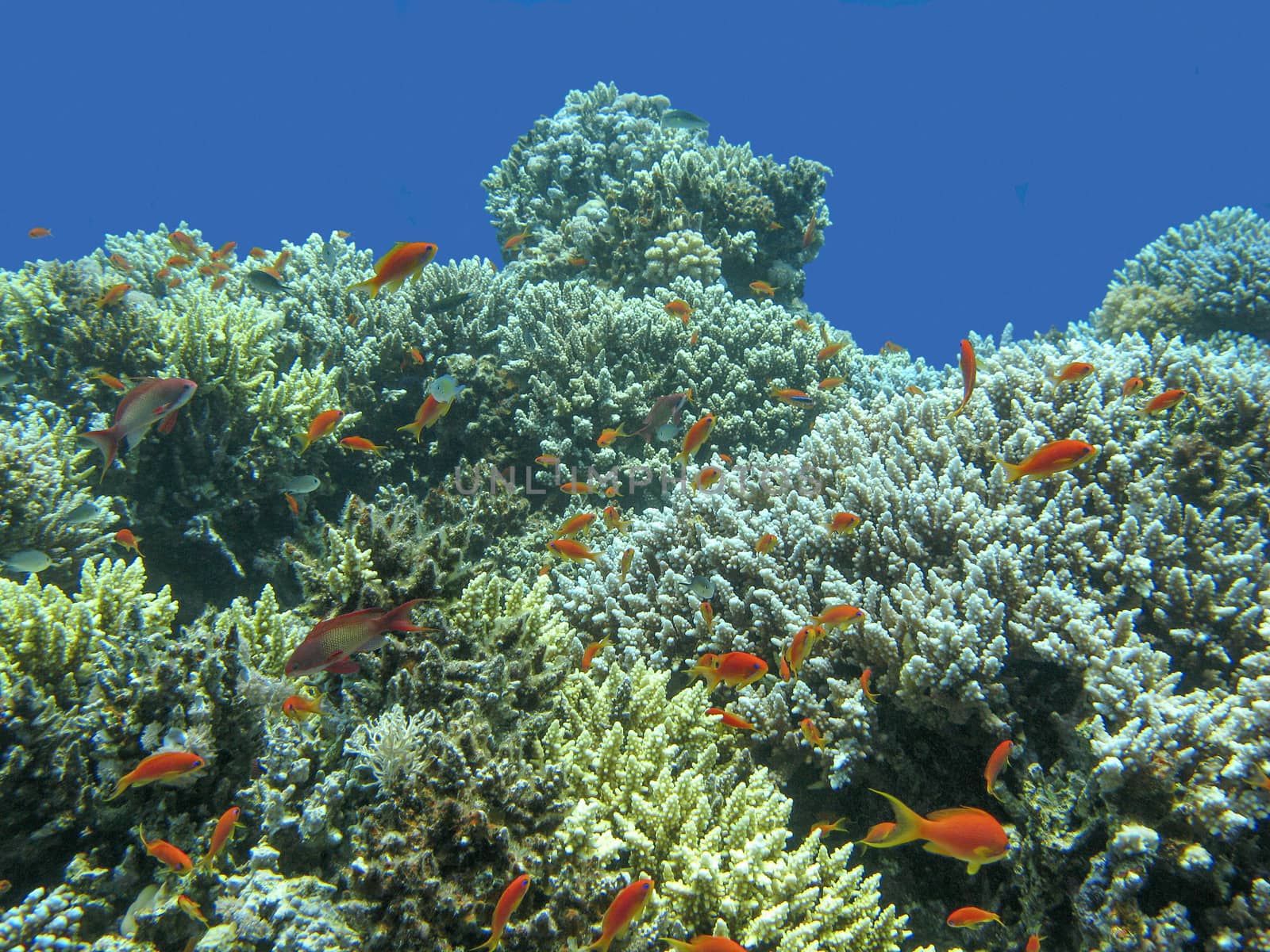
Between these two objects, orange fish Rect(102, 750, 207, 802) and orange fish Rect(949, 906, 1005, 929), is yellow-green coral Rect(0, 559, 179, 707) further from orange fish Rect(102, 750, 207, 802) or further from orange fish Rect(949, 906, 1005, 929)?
orange fish Rect(949, 906, 1005, 929)

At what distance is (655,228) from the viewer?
874cm

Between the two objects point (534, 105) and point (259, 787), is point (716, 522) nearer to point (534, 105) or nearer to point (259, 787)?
point (259, 787)

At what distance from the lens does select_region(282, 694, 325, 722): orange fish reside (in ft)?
8.89

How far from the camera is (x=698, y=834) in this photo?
265 centimetres

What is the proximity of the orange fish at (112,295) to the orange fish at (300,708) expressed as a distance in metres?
4.60

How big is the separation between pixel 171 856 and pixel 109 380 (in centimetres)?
416

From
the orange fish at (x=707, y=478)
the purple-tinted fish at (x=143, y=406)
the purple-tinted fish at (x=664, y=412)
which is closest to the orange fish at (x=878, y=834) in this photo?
the orange fish at (x=707, y=478)

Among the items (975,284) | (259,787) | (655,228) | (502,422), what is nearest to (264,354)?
(502,422)

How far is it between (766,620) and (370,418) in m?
4.80

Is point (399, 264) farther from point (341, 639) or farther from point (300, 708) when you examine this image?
point (300, 708)

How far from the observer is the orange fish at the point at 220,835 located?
7.58 feet

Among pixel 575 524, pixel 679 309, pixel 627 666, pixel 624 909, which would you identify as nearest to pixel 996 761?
pixel 624 909

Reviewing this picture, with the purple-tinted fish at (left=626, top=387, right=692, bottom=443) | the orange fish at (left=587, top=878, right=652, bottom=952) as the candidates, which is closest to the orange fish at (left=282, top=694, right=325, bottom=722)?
the orange fish at (left=587, top=878, right=652, bottom=952)

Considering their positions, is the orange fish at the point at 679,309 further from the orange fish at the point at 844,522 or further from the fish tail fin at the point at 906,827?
the fish tail fin at the point at 906,827
